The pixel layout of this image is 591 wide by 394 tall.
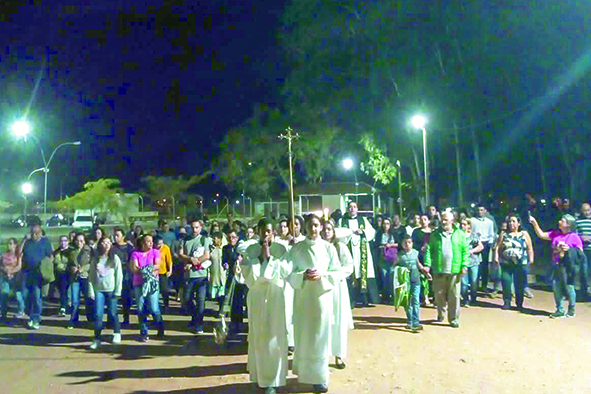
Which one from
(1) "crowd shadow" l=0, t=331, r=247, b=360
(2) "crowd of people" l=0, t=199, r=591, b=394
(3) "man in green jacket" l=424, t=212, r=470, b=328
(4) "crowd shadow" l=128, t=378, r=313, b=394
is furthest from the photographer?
(3) "man in green jacket" l=424, t=212, r=470, b=328

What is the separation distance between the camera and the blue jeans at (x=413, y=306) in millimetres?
11000

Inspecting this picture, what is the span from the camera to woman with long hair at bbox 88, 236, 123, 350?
34.4ft

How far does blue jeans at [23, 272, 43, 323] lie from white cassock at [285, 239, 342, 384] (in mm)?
6394

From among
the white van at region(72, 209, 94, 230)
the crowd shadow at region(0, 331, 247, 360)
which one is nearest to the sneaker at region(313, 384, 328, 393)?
the crowd shadow at region(0, 331, 247, 360)

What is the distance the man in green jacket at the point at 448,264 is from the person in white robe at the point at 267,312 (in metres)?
4.36

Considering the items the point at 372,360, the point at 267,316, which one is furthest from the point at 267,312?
the point at 372,360

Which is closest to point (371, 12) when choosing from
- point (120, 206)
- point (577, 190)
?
point (577, 190)

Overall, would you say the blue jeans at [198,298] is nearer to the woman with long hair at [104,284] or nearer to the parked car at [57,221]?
the woman with long hair at [104,284]

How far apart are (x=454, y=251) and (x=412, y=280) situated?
0.83m

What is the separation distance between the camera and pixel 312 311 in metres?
7.65

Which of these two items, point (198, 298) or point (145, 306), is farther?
point (198, 298)

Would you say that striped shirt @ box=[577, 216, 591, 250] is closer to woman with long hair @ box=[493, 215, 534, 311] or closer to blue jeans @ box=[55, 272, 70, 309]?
woman with long hair @ box=[493, 215, 534, 311]

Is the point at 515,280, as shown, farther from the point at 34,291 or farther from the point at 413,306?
the point at 34,291

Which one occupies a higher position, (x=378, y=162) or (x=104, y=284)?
(x=378, y=162)
